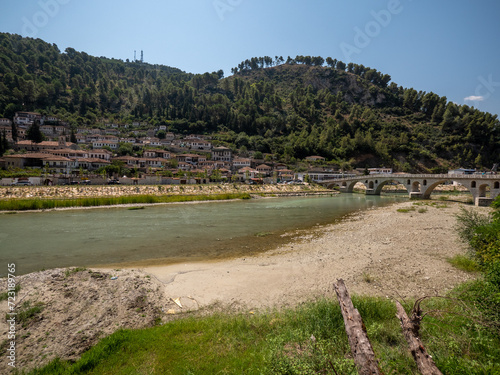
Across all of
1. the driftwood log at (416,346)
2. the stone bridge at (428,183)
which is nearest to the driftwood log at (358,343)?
the driftwood log at (416,346)

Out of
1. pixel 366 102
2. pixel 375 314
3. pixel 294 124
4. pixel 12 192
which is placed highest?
pixel 366 102

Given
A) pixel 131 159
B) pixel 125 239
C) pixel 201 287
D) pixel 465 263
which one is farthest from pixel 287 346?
pixel 131 159

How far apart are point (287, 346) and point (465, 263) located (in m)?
8.14

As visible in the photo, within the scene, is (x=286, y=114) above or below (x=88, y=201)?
above

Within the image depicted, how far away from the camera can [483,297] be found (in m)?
4.34

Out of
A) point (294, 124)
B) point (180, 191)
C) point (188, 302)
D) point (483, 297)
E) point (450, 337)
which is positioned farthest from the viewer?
point (294, 124)

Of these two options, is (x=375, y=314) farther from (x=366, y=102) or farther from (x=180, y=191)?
(x=366, y=102)

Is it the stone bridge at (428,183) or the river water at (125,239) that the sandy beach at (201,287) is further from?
the stone bridge at (428,183)

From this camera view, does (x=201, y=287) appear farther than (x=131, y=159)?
No

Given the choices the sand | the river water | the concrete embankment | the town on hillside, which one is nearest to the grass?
the sand

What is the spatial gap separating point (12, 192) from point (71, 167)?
25831 mm

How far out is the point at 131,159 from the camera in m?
63.9

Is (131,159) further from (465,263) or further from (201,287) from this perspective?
(465,263)

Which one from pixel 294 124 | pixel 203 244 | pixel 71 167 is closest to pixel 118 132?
pixel 71 167
